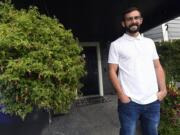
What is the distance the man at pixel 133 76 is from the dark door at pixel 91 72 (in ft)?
18.1

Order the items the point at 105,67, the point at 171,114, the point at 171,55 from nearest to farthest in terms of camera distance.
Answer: the point at 171,114 < the point at 171,55 < the point at 105,67

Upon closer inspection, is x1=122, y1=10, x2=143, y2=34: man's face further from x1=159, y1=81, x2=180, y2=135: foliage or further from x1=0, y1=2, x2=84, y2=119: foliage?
x1=159, y1=81, x2=180, y2=135: foliage

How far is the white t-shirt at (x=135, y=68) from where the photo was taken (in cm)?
311

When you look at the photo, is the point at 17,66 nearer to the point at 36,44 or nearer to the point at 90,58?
the point at 36,44

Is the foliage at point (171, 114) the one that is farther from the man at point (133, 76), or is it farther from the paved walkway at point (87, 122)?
the man at point (133, 76)

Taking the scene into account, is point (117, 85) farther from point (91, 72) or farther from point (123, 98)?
point (91, 72)

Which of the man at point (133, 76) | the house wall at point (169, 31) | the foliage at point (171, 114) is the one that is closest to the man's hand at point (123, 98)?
the man at point (133, 76)

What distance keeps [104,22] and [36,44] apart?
4.08m

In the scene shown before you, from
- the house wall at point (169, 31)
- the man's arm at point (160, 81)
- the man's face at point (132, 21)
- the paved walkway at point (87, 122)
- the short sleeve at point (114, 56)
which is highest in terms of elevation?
the house wall at point (169, 31)

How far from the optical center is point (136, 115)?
10.4 feet

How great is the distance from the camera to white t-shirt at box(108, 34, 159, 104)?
10.2ft

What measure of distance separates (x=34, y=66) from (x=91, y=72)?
6.23m

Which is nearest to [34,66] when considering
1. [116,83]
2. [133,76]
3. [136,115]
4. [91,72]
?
[116,83]

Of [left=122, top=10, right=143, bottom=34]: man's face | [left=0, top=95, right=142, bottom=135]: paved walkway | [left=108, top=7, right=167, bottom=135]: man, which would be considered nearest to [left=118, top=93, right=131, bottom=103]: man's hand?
[left=108, top=7, right=167, bottom=135]: man
